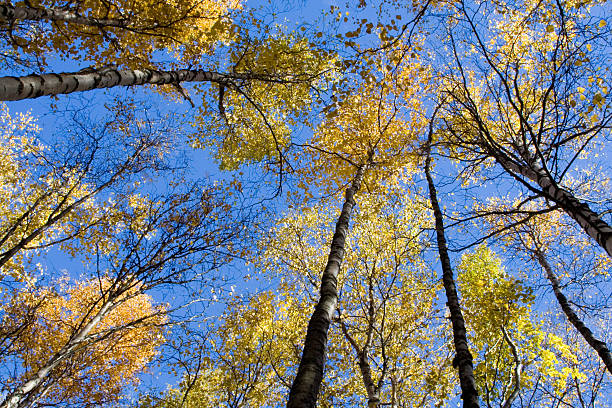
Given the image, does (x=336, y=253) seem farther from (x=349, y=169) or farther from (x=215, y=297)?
(x=349, y=169)

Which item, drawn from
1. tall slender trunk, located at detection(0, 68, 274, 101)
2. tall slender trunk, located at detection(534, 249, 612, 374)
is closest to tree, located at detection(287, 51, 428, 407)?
tall slender trunk, located at detection(0, 68, 274, 101)

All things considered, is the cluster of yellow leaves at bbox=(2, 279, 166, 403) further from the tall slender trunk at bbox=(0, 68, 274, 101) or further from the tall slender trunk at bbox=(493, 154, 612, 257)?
the tall slender trunk at bbox=(493, 154, 612, 257)

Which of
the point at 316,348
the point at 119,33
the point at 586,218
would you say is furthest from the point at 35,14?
the point at 586,218

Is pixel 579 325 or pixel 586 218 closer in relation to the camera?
pixel 586 218

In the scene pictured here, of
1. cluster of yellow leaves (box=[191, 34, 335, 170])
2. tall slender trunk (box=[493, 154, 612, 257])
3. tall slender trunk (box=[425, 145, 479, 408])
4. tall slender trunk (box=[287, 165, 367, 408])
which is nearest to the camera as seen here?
tall slender trunk (box=[287, 165, 367, 408])

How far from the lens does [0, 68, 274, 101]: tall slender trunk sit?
10.0 feet

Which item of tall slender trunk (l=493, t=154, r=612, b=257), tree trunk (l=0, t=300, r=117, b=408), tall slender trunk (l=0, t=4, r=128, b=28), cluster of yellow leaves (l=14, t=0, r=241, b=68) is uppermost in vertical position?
cluster of yellow leaves (l=14, t=0, r=241, b=68)

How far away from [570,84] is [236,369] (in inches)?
379

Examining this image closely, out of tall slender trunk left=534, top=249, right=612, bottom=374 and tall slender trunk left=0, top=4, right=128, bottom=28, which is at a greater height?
tall slender trunk left=0, top=4, right=128, bottom=28

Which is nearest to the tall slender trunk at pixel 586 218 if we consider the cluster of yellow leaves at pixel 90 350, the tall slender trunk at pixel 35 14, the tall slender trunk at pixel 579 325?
the tall slender trunk at pixel 579 325

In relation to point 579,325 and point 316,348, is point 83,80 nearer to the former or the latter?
point 316,348

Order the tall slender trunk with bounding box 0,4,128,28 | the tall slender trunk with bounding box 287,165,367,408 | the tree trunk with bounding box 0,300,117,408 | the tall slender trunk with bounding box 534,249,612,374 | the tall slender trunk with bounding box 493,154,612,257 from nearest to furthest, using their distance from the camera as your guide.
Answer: the tall slender trunk with bounding box 287,165,367,408 → the tall slender trunk with bounding box 493,154,612,257 → the tall slender trunk with bounding box 0,4,128,28 → the tree trunk with bounding box 0,300,117,408 → the tall slender trunk with bounding box 534,249,612,374

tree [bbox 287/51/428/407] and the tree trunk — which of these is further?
tree [bbox 287/51/428/407]

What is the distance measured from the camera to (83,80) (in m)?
3.88
